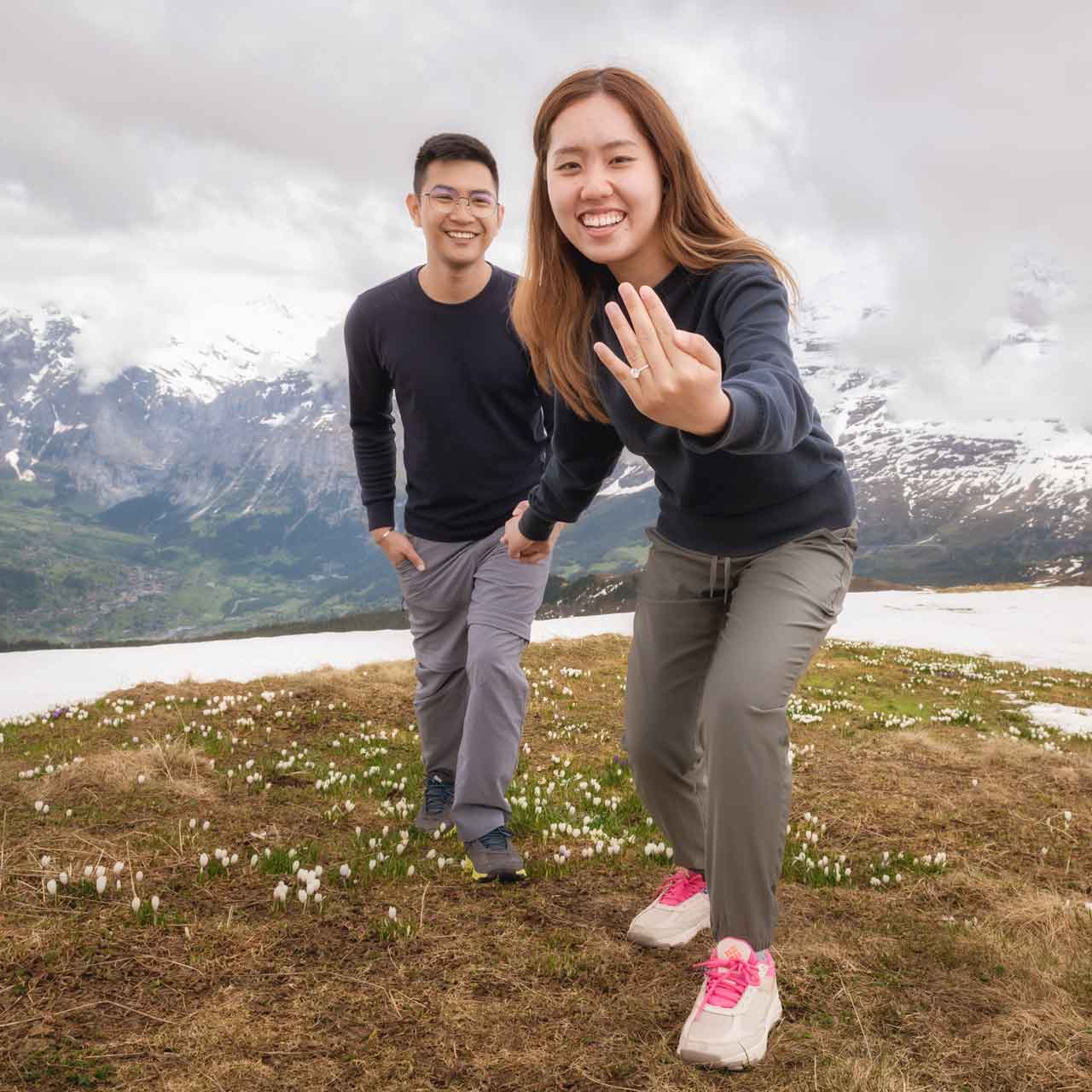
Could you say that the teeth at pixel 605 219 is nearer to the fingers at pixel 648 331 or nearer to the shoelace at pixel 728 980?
the fingers at pixel 648 331

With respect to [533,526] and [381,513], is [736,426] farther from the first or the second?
[381,513]

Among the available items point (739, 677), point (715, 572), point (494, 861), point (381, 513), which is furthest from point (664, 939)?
point (381, 513)

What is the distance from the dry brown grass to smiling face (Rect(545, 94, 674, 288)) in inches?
160

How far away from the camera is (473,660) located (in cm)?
697

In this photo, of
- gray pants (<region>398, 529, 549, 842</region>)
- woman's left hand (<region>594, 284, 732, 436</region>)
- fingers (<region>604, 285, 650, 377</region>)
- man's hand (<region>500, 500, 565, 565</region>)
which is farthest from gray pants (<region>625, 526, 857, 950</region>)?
fingers (<region>604, 285, 650, 377</region>)

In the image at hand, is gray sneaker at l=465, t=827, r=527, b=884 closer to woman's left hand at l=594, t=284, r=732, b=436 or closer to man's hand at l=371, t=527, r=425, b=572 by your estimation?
man's hand at l=371, t=527, r=425, b=572

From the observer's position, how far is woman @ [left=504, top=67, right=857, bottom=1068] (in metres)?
4.38

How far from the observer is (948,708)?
18.7 meters

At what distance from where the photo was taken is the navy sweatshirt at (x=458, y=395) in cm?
740

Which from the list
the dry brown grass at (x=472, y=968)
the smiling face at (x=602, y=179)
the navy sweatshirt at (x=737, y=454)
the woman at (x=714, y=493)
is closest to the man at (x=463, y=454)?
the dry brown grass at (x=472, y=968)

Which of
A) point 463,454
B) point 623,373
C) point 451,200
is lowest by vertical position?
point 463,454

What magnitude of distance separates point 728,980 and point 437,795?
159 inches

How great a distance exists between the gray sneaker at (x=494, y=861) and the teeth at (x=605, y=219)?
4530mm

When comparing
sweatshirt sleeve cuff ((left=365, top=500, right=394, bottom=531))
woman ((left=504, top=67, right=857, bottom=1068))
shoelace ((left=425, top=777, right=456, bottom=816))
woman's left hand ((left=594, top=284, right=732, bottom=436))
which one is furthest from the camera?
sweatshirt sleeve cuff ((left=365, top=500, right=394, bottom=531))
